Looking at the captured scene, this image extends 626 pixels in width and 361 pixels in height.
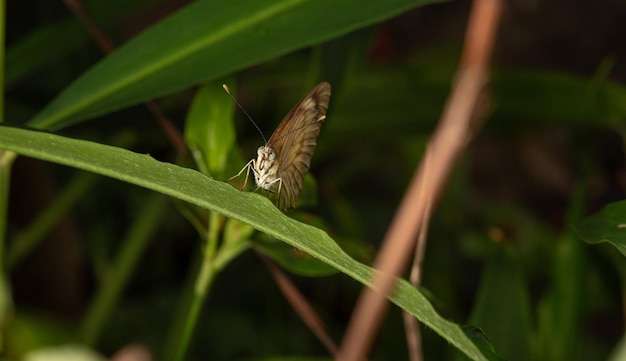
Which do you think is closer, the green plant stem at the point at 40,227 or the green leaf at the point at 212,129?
the green leaf at the point at 212,129

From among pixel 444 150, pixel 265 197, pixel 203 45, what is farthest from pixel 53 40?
pixel 444 150

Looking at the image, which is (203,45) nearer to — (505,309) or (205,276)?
(205,276)

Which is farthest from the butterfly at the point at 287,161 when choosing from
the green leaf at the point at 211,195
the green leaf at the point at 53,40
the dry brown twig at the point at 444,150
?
the dry brown twig at the point at 444,150

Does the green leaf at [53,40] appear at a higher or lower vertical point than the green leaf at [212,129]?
higher

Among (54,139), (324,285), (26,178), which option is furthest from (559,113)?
(54,139)

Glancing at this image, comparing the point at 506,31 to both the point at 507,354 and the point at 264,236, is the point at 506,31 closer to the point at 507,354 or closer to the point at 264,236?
the point at 507,354

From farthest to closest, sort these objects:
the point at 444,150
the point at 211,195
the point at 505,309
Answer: the point at 505,309
the point at 211,195
the point at 444,150

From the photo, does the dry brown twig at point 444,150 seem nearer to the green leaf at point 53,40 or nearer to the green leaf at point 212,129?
the green leaf at point 212,129
